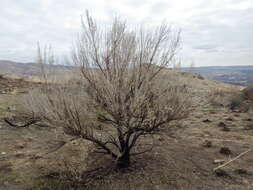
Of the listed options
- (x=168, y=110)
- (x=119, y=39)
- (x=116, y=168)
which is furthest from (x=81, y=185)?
(x=119, y=39)

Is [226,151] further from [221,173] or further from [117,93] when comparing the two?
[117,93]

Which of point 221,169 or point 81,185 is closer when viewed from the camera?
point 81,185

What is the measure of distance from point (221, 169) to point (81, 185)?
3.70m

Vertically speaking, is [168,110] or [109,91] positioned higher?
[109,91]

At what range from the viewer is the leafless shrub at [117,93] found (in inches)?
132

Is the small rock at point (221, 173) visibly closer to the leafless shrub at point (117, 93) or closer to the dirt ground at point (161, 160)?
the dirt ground at point (161, 160)

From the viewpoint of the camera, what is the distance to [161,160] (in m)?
5.18

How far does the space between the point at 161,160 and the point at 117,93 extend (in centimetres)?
300

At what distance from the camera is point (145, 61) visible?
4137 mm

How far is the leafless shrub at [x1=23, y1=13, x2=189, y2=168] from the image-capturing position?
11.0 ft

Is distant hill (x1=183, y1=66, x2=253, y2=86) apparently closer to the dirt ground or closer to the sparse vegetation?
the dirt ground

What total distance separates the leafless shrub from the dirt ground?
52cm

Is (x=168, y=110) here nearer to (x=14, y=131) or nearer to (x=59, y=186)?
(x=59, y=186)

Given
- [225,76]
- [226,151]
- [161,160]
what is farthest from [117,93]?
[225,76]
